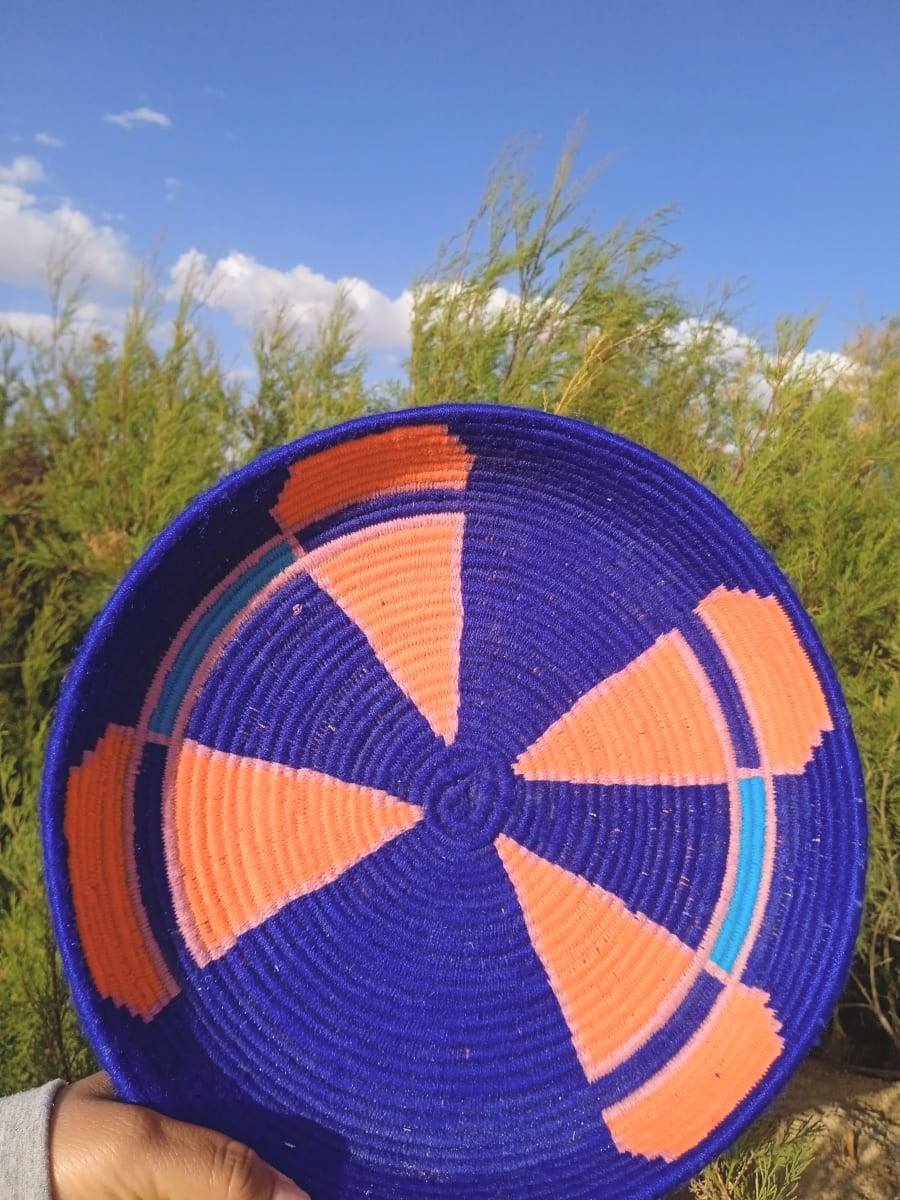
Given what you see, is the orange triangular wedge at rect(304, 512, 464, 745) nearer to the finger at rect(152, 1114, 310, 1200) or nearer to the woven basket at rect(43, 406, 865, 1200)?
the woven basket at rect(43, 406, 865, 1200)

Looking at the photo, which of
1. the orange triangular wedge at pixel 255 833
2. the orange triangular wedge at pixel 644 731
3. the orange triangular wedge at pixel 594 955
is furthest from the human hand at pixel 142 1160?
the orange triangular wedge at pixel 644 731

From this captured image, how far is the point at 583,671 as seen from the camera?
2.85 ft

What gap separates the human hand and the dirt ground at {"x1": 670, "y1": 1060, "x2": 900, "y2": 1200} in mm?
1101

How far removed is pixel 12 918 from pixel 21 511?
66 centimetres

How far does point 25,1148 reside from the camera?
625mm

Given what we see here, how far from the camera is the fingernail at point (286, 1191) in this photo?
667 mm

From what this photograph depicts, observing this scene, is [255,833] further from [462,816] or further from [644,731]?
[644,731]

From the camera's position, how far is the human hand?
2.06 feet

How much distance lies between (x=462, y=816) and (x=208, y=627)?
0.95 ft

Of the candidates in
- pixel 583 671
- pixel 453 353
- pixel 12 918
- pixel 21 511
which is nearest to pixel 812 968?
pixel 583 671

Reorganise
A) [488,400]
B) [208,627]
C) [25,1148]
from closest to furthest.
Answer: [25,1148]
[208,627]
[488,400]

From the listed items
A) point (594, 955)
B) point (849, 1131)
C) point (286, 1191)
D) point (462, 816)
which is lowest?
point (849, 1131)

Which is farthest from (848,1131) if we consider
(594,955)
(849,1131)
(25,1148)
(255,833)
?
(25,1148)

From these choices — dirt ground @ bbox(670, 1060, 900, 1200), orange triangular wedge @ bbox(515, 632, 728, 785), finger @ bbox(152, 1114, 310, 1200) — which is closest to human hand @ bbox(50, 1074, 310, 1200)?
finger @ bbox(152, 1114, 310, 1200)
